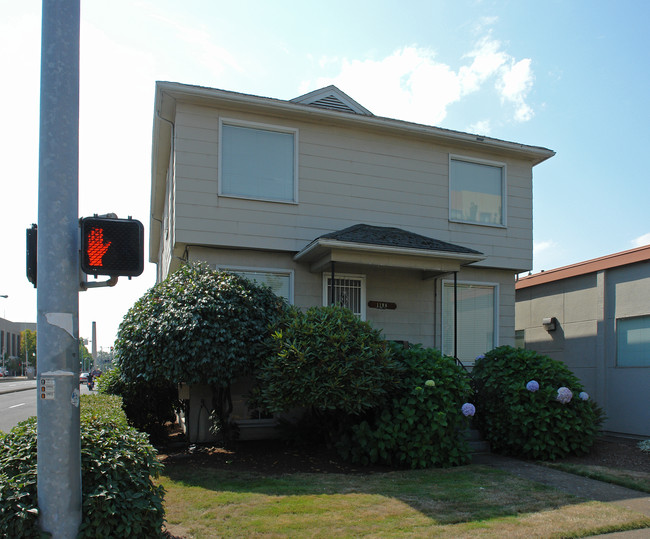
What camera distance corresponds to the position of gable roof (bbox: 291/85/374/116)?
11414 millimetres

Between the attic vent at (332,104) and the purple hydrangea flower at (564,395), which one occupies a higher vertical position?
the attic vent at (332,104)

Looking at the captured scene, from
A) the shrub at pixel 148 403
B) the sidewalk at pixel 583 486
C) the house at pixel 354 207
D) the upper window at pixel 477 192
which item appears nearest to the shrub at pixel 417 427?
the sidewalk at pixel 583 486

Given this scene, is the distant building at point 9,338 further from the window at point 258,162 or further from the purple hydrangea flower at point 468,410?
the purple hydrangea flower at point 468,410

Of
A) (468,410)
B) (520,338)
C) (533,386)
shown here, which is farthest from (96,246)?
(520,338)

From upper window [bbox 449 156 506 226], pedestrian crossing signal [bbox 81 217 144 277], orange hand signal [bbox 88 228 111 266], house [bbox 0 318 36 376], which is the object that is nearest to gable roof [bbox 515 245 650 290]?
upper window [bbox 449 156 506 226]

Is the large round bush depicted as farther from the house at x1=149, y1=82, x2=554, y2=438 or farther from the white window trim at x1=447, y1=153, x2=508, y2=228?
the white window trim at x1=447, y1=153, x2=508, y2=228

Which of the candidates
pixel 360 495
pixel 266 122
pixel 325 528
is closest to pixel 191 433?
pixel 360 495

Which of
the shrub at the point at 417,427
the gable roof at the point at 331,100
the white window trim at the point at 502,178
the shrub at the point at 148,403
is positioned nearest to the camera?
the shrub at the point at 417,427

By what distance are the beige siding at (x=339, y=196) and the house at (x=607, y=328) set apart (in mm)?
1543

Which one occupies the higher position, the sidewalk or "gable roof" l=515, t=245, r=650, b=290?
"gable roof" l=515, t=245, r=650, b=290

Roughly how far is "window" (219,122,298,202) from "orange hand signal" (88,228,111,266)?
5.99 metres

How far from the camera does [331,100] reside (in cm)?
1167

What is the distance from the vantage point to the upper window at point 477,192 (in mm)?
12094

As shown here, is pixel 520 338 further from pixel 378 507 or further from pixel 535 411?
pixel 378 507
